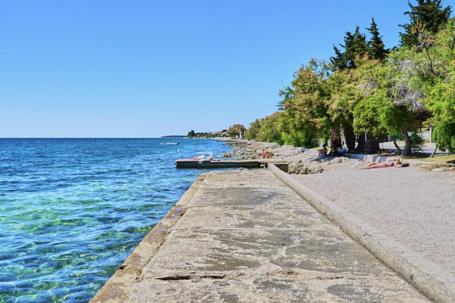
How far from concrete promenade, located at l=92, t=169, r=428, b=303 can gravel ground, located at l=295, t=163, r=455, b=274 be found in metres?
0.79

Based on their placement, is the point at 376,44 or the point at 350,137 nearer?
the point at 350,137

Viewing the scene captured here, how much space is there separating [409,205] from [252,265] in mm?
5819

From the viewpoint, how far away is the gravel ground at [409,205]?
6223mm

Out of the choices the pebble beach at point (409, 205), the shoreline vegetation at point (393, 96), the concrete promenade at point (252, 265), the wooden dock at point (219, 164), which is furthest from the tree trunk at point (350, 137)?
the concrete promenade at point (252, 265)

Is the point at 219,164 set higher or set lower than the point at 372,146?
lower

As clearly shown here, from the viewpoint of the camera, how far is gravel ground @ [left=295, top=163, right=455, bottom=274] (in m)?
6.22

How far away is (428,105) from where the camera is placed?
58.4ft

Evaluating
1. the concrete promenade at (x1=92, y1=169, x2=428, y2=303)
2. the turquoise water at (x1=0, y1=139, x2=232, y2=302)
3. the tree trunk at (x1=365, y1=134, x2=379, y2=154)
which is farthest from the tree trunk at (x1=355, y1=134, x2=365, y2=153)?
the concrete promenade at (x1=92, y1=169, x2=428, y2=303)

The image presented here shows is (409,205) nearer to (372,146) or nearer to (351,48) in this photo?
(372,146)

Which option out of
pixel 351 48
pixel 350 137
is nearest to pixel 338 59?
pixel 351 48

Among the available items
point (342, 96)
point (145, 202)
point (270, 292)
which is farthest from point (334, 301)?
point (342, 96)

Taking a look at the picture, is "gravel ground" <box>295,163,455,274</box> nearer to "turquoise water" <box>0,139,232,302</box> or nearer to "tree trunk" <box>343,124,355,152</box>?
"turquoise water" <box>0,139,232,302</box>

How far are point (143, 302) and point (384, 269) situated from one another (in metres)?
3.18

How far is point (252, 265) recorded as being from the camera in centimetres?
557
